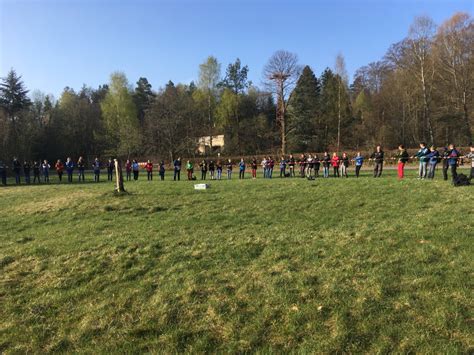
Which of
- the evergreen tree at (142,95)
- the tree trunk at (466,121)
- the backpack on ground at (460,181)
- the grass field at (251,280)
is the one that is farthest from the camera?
the evergreen tree at (142,95)

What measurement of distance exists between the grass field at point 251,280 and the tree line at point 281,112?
130 feet

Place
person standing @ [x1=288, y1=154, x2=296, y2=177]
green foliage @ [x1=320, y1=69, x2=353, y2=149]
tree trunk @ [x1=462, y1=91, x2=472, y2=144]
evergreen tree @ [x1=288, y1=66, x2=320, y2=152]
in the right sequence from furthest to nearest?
green foliage @ [x1=320, y1=69, x2=353, y2=149] < evergreen tree @ [x1=288, y1=66, x2=320, y2=152] < tree trunk @ [x1=462, y1=91, x2=472, y2=144] < person standing @ [x1=288, y1=154, x2=296, y2=177]

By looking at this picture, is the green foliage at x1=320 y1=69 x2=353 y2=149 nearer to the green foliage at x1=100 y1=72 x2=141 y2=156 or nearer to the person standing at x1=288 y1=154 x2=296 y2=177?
the green foliage at x1=100 y1=72 x2=141 y2=156

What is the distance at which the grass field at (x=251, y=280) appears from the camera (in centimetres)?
472

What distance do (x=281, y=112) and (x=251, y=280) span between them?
50250 mm

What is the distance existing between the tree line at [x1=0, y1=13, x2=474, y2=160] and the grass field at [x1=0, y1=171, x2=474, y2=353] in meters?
39.5

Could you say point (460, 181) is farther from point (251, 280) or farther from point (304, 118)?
point (304, 118)

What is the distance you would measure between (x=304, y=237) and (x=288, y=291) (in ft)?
9.36

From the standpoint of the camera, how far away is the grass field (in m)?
4.72

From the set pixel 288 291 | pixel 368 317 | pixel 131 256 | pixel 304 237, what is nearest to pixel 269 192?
pixel 304 237

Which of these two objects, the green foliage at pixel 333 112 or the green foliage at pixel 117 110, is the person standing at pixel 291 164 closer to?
the green foliage at pixel 333 112

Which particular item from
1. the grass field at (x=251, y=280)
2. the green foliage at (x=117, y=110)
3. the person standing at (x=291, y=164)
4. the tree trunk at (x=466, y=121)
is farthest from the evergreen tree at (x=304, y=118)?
the grass field at (x=251, y=280)

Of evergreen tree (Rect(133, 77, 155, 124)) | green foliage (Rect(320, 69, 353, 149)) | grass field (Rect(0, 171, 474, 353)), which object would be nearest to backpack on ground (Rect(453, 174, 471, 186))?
grass field (Rect(0, 171, 474, 353))

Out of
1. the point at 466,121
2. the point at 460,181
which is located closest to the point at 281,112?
the point at 466,121
